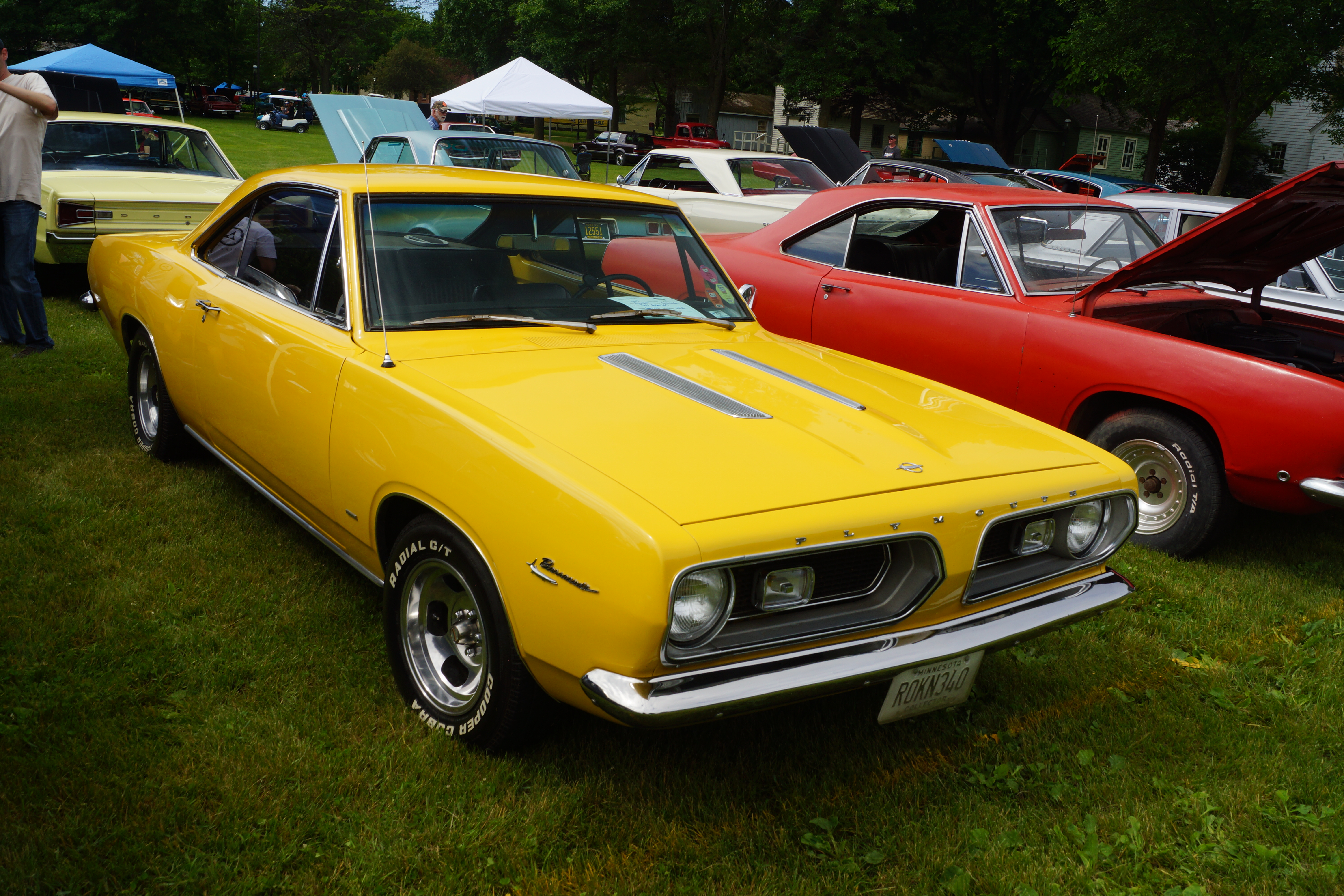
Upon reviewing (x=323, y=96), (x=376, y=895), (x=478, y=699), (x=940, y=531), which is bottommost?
(x=376, y=895)

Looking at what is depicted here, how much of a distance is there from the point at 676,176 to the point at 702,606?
29.9ft

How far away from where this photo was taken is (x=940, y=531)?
241cm

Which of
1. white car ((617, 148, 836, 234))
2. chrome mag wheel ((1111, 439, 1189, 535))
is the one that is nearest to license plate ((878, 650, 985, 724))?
chrome mag wheel ((1111, 439, 1189, 535))

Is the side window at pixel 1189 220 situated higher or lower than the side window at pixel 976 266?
higher

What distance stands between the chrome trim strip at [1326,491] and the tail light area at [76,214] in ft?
25.9

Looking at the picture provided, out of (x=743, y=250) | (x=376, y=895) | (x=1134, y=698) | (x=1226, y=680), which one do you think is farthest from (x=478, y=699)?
(x=743, y=250)

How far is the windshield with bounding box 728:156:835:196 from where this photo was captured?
1052cm

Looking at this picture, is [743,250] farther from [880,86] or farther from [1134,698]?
[880,86]

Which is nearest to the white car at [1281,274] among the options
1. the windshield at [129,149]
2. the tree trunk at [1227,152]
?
the windshield at [129,149]

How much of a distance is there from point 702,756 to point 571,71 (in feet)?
148

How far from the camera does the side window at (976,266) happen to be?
509 centimetres

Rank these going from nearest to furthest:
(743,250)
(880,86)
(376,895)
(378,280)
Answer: (376,895)
(378,280)
(743,250)
(880,86)

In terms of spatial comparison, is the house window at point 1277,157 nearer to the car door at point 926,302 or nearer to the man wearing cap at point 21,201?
the car door at point 926,302

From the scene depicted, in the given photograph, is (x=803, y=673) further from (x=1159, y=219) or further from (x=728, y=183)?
(x=728, y=183)
